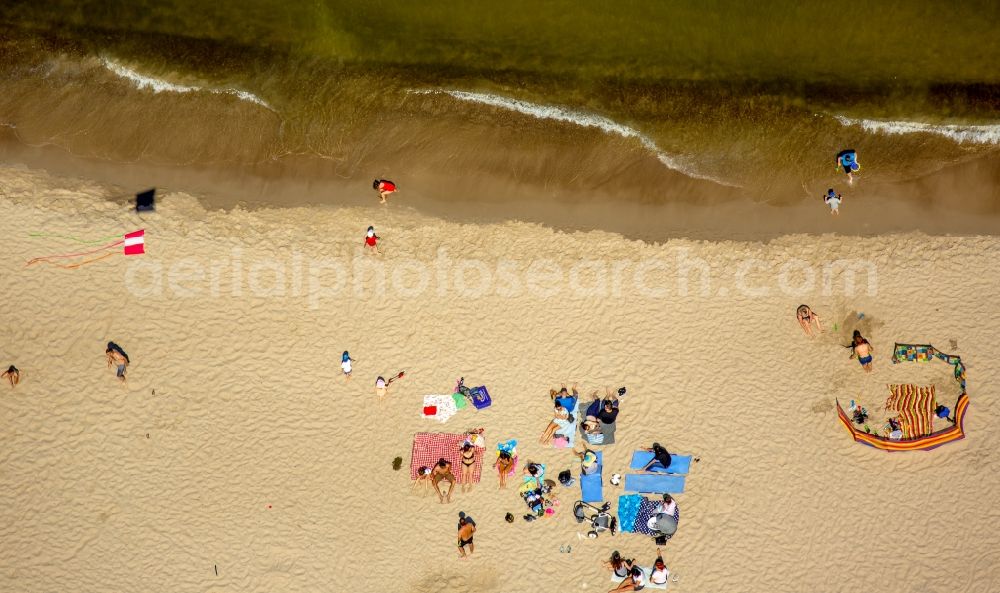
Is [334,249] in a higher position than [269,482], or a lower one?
higher

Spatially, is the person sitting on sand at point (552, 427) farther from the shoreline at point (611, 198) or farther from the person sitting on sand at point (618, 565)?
the shoreline at point (611, 198)

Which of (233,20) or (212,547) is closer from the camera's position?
(212,547)

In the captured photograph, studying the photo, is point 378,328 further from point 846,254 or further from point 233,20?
point 846,254

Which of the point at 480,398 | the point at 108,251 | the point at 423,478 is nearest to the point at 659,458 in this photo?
the point at 480,398

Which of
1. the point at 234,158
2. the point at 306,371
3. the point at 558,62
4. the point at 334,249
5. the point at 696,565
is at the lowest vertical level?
the point at 696,565

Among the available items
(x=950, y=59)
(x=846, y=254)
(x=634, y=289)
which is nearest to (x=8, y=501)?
(x=634, y=289)

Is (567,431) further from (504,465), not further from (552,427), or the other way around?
(504,465)

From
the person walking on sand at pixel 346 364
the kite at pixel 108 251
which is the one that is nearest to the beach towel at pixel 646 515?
the person walking on sand at pixel 346 364
